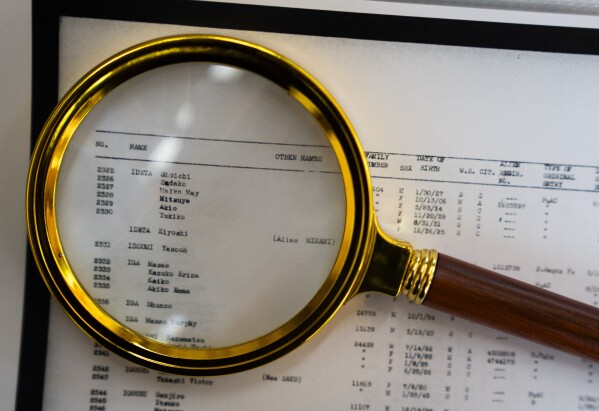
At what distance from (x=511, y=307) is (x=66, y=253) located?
1.66ft

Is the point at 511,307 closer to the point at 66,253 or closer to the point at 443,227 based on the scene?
the point at 443,227

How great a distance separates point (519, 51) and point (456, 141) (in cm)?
13

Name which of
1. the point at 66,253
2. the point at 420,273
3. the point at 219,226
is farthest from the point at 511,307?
the point at 66,253

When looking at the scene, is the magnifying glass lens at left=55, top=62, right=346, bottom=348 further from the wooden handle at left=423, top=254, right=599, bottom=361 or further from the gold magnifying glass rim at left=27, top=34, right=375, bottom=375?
the wooden handle at left=423, top=254, right=599, bottom=361

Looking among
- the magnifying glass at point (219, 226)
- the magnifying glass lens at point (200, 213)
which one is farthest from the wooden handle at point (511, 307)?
the magnifying glass lens at point (200, 213)

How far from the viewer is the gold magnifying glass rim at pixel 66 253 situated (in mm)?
560

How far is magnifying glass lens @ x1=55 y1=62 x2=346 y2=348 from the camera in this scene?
1.96 ft

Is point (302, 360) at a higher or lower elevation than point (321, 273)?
lower

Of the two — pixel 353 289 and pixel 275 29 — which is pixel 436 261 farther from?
pixel 275 29

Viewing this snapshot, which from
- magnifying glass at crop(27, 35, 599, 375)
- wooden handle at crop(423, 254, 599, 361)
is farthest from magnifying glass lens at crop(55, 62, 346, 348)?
wooden handle at crop(423, 254, 599, 361)

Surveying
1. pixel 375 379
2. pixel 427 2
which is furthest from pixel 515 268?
pixel 427 2

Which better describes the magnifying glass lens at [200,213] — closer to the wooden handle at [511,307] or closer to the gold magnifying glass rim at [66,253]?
the gold magnifying glass rim at [66,253]

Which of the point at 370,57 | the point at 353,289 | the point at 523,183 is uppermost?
the point at 370,57

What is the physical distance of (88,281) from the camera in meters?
0.60
